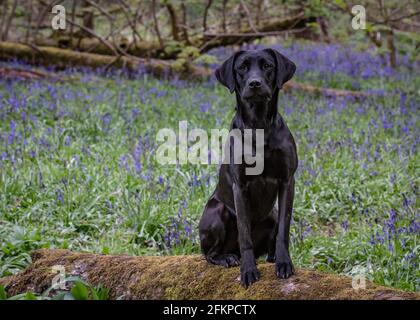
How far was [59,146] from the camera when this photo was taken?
296 inches

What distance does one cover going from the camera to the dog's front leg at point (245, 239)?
3107 millimetres

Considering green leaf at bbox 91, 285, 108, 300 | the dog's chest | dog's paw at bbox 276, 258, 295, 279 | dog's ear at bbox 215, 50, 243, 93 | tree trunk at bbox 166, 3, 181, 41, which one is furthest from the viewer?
tree trunk at bbox 166, 3, 181, 41

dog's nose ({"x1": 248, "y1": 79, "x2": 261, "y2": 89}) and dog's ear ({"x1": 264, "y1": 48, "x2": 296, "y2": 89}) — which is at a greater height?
dog's ear ({"x1": 264, "y1": 48, "x2": 296, "y2": 89})

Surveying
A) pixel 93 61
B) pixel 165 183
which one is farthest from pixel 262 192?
pixel 93 61

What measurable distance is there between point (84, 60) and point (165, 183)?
7849mm

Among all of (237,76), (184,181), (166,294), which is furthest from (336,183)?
(166,294)

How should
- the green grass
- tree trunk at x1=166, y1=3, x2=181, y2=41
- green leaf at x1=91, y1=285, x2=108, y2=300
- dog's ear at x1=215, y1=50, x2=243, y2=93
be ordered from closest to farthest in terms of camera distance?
green leaf at x1=91, y1=285, x2=108, y2=300 < dog's ear at x1=215, y1=50, x2=243, y2=93 < the green grass < tree trunk at x1=166, y1=3, x2=181, y2=41

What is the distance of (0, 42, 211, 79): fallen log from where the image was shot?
1287cm

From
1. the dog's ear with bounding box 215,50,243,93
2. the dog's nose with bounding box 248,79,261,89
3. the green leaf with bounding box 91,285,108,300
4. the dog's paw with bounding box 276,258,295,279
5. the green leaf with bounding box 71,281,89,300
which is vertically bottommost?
the green leaf with bounding box 91,285,108,300

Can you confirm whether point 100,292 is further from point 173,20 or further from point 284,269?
point 173,20

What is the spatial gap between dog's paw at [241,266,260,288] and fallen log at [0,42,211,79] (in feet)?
32.7

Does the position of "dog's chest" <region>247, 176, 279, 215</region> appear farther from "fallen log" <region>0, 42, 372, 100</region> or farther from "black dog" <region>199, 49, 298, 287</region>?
"fallen log" <region>0, 42, 372, 100</region>

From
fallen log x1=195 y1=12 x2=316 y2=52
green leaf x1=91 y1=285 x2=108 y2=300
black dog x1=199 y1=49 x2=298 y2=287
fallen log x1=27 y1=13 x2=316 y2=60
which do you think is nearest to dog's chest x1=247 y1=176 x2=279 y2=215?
black dog x1=199 y1=49 x2=298 y2=287

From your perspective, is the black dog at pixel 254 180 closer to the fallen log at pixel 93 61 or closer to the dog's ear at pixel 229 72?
the dog's ear at pixel 229 72
